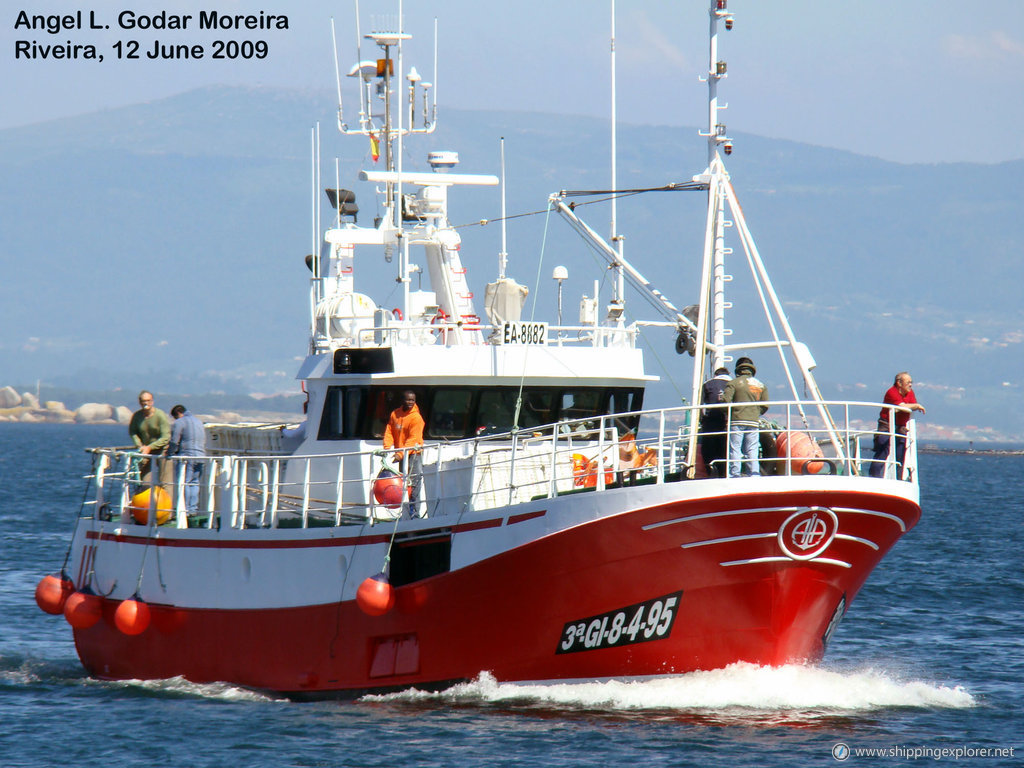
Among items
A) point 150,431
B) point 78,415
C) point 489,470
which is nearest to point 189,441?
point 150,431

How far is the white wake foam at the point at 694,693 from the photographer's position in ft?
49.2

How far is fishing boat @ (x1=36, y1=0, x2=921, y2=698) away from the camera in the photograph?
14391mm

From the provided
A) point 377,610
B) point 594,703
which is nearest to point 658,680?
point 594,703

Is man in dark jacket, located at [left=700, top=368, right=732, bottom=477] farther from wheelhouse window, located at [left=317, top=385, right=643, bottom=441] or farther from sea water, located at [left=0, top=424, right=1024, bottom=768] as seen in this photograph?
wheelhouse window, located at [left=317, top=385, right=643, bottom=441]

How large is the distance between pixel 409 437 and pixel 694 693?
14.3 ft

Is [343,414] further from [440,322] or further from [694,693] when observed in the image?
[694,693]

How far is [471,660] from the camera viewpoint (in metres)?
15.4

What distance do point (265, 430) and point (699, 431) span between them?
24.6 feet

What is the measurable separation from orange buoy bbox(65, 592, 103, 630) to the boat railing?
1.25 meters

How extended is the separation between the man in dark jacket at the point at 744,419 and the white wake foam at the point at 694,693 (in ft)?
7.55

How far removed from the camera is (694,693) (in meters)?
15.0

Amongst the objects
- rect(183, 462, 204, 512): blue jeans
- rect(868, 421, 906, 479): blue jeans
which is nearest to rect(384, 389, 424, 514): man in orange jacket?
rect(183, 462, 204, 512): blue jeans

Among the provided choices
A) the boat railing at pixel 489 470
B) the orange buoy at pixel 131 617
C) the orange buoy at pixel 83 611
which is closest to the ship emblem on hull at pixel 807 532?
the boat railing at pixel 489 470

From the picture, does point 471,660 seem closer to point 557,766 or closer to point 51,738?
point 557,766
